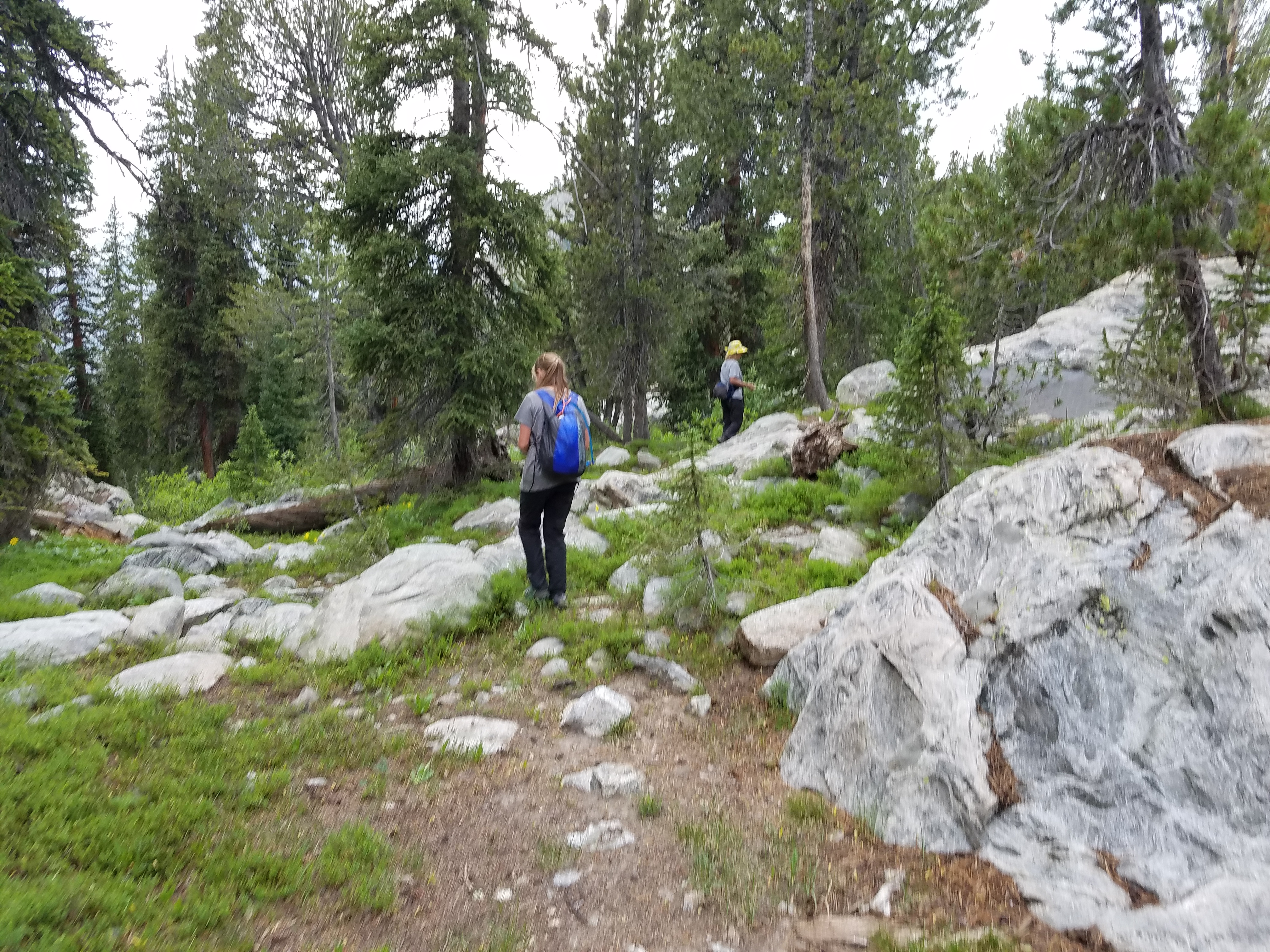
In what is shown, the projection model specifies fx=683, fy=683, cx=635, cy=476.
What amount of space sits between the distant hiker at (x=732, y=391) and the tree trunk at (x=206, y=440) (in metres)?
25.3

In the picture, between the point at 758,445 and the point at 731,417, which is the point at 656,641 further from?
the point at 731,417

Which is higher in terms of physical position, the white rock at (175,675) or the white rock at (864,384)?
the white rock at (864,384)

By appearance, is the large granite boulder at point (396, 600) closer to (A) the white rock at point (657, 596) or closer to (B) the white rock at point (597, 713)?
(A) the white rock at point (657, 596)

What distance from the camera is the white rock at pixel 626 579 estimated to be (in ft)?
23.6

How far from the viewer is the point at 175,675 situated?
529cm

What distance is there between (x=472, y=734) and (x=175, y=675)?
2528 millimetres

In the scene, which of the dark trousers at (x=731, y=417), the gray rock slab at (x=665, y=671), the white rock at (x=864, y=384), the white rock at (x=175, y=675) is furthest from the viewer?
the white rock at (x=864, y=384)

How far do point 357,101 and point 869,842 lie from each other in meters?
13.5

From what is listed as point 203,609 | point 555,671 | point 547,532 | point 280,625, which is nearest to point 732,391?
point 547,532

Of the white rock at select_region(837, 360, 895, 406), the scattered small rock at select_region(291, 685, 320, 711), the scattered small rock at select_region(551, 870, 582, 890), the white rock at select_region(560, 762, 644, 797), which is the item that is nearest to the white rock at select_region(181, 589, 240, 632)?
the scattered small rock at select_region(291, 685, 320, 711)

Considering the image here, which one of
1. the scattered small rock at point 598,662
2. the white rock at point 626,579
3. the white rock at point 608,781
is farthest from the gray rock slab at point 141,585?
the white rock at point 608,781

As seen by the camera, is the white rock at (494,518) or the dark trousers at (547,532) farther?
the white rock at (494,518)

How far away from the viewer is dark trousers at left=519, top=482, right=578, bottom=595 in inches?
259

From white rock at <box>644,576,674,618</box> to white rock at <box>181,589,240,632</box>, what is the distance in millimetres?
4506
